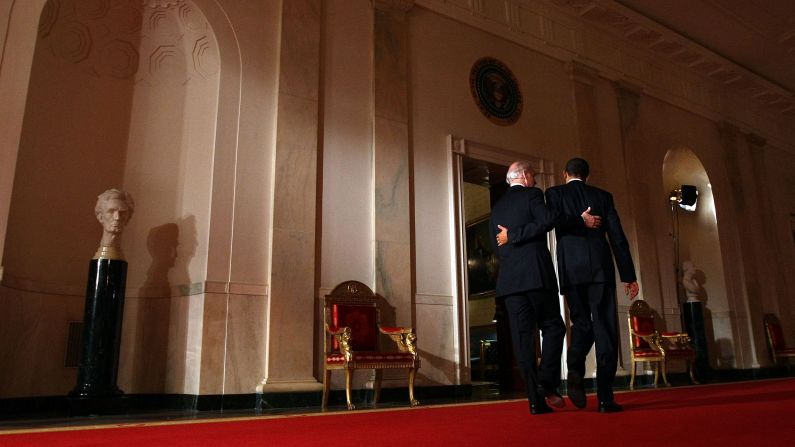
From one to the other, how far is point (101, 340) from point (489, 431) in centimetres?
349

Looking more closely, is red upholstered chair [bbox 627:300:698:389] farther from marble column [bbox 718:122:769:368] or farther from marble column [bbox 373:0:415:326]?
marble column [bbox 373:0:415:326]

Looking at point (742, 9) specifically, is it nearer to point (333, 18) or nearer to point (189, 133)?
point (333, 18)

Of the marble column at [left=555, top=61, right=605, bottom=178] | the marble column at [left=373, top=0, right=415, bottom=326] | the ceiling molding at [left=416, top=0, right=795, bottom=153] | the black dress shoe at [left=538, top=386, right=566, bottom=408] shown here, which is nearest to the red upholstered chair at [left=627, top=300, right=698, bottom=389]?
the marble column at [left=555, top=61, right=605, bottom=178]

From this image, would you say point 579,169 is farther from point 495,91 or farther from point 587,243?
point 495,91

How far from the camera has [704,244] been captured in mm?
10344

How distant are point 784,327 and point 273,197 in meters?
9.85

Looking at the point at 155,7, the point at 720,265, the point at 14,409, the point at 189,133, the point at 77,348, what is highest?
the point at 155,7

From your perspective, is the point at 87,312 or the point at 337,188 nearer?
the point at 87,312

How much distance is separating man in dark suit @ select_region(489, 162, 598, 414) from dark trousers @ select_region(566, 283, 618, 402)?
0.10m

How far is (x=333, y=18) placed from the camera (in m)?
6.51

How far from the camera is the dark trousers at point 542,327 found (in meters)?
3.26

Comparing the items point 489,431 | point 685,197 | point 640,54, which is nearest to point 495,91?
point 640,54

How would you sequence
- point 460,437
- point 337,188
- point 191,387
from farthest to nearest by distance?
1. point 337,188
2. point 191,387
3. point 460,437

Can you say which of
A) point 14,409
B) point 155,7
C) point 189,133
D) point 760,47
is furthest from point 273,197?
point 760,47
